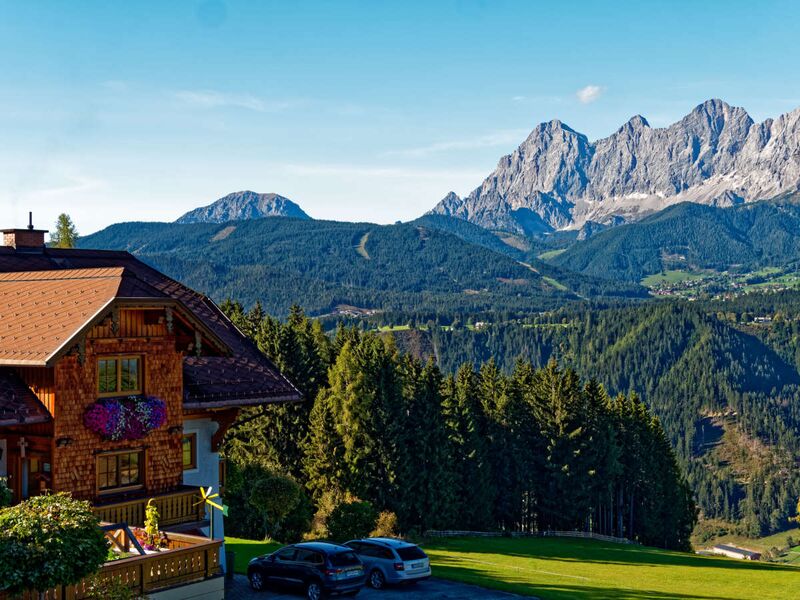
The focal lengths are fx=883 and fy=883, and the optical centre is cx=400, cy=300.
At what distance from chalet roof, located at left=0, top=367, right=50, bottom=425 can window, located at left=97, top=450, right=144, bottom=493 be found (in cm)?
250

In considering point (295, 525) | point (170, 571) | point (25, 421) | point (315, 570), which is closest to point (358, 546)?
point (315, 570)

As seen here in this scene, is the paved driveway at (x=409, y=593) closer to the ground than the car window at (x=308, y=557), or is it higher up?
closer to the ground

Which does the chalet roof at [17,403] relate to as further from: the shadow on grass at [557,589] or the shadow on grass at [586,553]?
the shadow on grass at [586,553]

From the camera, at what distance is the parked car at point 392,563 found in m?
32.0

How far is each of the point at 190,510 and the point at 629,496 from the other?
77522 millimetres

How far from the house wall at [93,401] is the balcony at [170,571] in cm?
220

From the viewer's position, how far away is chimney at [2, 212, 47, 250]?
37844mm

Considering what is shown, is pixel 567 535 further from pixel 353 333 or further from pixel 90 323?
pixel 90 323

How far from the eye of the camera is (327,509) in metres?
58.5

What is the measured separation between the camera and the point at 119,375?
27.4 meters

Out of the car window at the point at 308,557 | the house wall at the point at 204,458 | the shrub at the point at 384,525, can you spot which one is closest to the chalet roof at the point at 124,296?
the house wall at the point at 204,458

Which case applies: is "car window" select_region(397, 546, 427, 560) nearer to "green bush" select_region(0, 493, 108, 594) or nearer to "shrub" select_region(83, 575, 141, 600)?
"shrub" select_region(83, 575, 141, 600)

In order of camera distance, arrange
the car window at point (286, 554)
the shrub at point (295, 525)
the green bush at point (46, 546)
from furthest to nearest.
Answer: the shrub at point (295, 525) → the car window at point (286, 554) → the green bush at point (46, 546)

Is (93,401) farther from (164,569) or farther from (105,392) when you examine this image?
(164,569)
